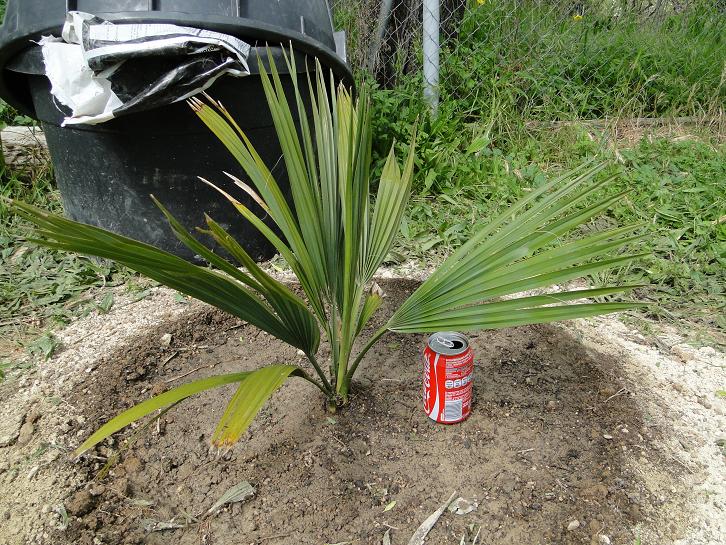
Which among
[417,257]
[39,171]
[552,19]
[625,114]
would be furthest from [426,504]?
[552,19]

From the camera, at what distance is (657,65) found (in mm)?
4355

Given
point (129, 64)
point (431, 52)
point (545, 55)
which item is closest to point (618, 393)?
point (129, 64)

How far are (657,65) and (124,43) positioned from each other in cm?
363

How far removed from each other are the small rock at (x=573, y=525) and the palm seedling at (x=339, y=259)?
0.52 meters

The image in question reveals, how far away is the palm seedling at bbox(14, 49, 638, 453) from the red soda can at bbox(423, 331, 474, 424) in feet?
0.61

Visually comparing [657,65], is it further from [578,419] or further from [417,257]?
[578,419]

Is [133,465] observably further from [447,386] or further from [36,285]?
[36,285]

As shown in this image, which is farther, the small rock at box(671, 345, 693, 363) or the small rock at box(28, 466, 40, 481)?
the small rock at box(671, 345, 693, 363)

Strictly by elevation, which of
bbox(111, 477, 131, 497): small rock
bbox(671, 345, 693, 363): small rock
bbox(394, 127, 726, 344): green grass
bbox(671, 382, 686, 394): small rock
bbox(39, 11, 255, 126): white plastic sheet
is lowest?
bbox(671, 345, 693, 363): small rock

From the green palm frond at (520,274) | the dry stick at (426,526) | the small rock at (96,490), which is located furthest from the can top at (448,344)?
the small rock at (96,490)

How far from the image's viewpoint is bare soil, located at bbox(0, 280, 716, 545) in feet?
5.05

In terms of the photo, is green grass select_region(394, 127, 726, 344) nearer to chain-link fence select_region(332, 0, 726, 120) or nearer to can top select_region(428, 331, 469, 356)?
chain-link fence select_region(332, 0, 726, 120)

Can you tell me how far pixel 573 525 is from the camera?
152cm

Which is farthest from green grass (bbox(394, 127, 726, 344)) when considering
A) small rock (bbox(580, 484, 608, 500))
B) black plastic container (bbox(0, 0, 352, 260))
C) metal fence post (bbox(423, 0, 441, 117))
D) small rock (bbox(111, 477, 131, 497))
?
small rock (bbox(111, 477, 131, 497))
